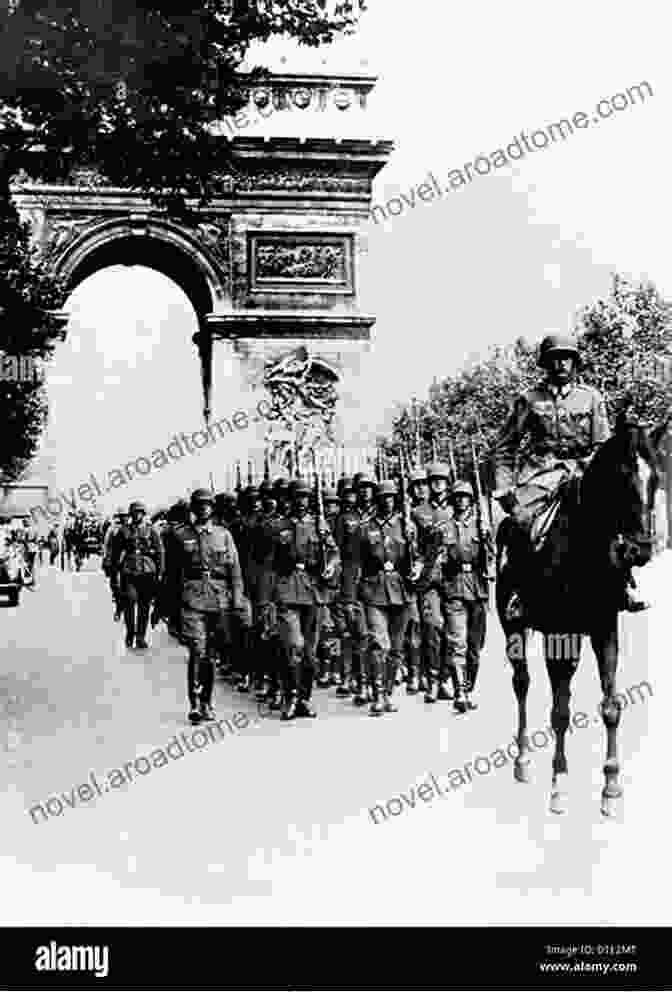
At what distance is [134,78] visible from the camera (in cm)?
1031

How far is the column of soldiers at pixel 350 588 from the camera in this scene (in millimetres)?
10773

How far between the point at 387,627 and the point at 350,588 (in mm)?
449

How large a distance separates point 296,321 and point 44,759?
68.7ft

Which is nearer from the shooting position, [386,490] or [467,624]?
[467,624]

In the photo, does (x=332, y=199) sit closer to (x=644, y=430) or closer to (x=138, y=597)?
(x=138, y=597)

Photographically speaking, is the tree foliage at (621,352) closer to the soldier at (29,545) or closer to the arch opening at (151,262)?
the arch opening at (151,262)

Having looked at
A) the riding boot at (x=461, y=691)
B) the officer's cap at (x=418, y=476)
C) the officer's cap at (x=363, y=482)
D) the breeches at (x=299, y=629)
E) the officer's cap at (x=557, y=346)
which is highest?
the officer's cap at (x=557, y=346)

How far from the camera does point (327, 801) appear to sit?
7.77 m

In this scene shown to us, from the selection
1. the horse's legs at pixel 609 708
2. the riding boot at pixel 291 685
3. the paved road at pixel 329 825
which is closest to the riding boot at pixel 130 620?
the paved road at pixel 329 825

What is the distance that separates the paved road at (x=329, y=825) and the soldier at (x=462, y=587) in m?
0.41

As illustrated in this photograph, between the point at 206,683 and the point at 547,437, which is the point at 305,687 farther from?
the point at 547,437

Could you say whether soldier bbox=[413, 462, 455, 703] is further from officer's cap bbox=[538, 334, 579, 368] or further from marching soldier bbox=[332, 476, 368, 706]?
officer's cap bbox=[538, 334, 579, 368]

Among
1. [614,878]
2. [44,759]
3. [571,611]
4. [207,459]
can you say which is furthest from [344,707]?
[207,459]

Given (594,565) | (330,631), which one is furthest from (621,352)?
(594,565)
